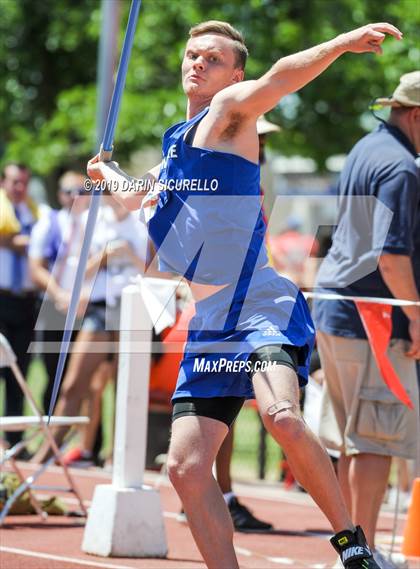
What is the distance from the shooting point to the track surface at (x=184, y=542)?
6688 mm

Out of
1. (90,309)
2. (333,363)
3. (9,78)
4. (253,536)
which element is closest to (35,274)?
(90,309)

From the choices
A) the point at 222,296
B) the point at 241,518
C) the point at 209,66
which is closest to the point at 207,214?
the point at 222,296

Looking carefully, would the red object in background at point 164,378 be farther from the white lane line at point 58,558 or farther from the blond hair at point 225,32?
the blond hair at point 225,32

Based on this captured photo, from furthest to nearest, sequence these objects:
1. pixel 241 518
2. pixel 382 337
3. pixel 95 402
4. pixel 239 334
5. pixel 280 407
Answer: pixel 95 402, pixel 241 518, pixel 382 337, pixel 239 334, pixel 280 407

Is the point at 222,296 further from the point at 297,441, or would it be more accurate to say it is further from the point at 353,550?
the point at 353,550

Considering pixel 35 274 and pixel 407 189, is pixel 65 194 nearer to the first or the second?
pixel 35 274

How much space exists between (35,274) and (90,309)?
2.26ft

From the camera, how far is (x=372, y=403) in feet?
21.2

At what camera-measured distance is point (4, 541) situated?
23.7ft

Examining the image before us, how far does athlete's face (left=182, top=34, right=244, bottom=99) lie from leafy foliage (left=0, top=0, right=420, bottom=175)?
8480 millimetres

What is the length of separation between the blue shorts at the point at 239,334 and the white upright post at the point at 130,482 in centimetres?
212

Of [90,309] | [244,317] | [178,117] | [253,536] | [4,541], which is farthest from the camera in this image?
[178,117]

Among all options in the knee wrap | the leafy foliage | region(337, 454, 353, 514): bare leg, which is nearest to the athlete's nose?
the knee wrap

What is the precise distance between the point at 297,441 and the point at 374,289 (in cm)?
191
